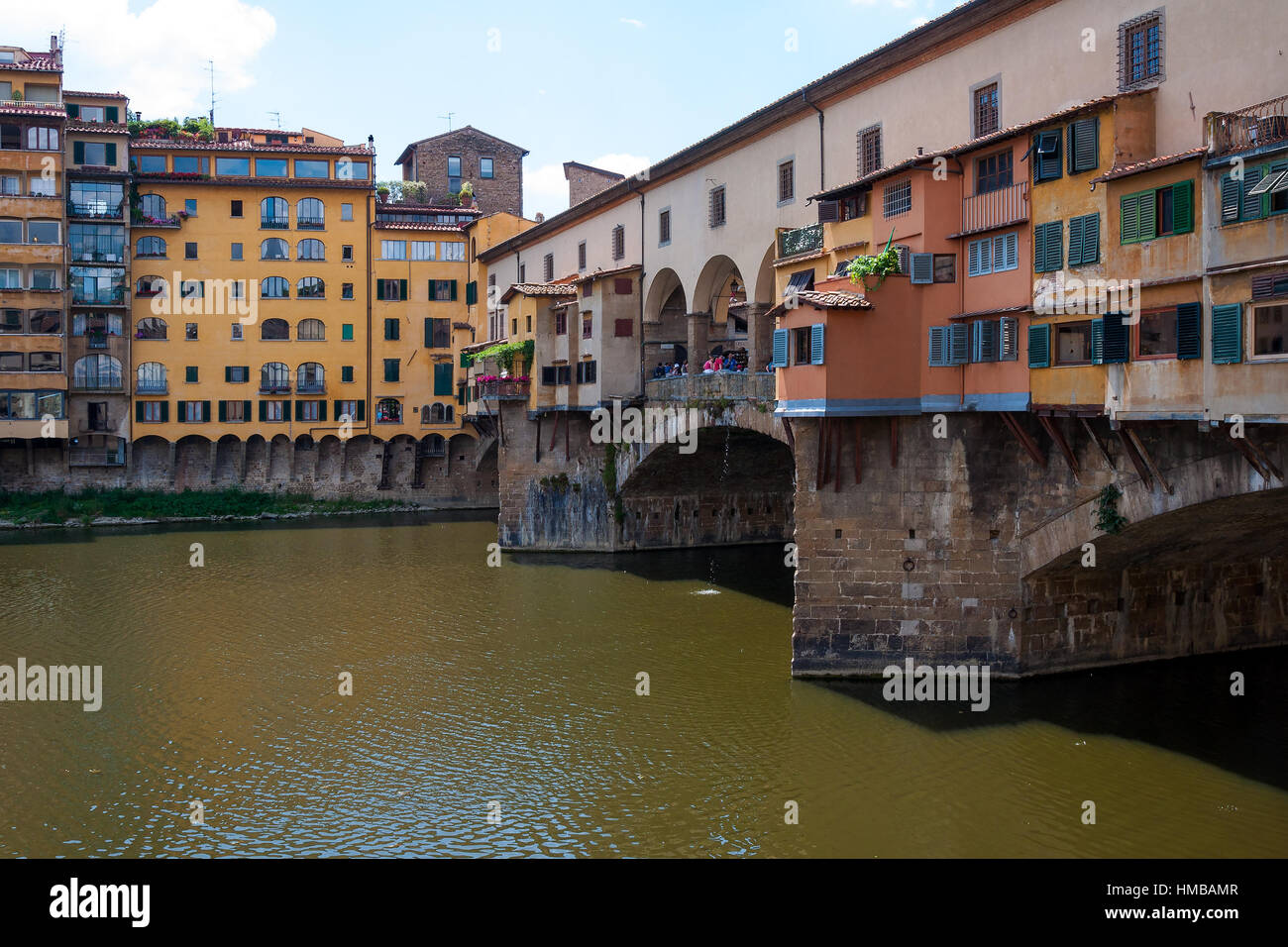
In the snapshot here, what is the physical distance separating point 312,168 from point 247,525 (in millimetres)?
18524

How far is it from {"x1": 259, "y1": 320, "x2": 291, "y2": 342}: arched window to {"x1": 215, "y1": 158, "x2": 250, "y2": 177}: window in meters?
7.37

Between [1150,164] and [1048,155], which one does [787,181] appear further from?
[1150,164]

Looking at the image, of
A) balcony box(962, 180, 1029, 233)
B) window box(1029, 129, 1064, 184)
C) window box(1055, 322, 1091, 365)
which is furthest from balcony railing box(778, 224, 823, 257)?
window box(1055, 322, 1091, 365)

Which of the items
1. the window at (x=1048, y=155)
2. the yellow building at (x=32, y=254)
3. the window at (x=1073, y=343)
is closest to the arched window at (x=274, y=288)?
the yellow building at (x=32, y=254)

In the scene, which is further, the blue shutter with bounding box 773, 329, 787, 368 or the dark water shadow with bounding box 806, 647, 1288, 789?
the blue shutter with bounding box 773, 329, 787, 368

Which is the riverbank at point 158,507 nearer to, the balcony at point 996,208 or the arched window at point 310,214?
the arched window at point 310,214

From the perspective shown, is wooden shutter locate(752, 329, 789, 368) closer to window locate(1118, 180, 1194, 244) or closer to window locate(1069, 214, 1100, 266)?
window locate(1069, 214, 1100, 266)

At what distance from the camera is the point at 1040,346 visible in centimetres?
2155

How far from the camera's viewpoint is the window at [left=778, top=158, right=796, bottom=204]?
31.2m

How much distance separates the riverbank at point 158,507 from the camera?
54.7 m

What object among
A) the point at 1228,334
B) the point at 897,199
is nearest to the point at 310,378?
the point at 897,199
